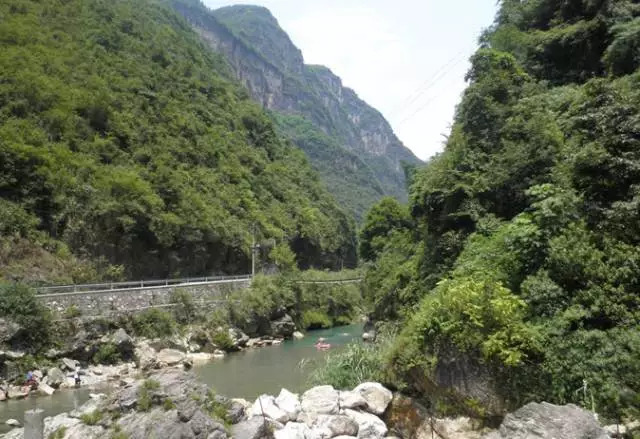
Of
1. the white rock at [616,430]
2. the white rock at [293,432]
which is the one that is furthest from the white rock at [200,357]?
the white rock at [616,430]

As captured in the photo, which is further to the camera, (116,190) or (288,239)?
(288,239)

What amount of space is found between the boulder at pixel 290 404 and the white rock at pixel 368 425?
1096mm

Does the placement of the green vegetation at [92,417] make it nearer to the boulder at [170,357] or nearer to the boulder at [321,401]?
the boulder at [321,401]

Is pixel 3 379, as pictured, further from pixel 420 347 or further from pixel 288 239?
pixel 288 239

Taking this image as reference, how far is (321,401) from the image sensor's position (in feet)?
38.8

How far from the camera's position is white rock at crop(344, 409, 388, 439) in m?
11.2

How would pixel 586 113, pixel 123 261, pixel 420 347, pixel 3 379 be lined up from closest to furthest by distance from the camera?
pixel 420 347 → pixel 586 113 → pixel 3 379 → pixel 123 261

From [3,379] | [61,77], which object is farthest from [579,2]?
[61,77]

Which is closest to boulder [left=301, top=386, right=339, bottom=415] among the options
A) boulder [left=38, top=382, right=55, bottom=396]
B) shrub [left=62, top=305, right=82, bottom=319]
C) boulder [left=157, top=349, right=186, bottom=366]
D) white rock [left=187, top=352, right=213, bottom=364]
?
boulder [left=38, top=382, right=55, bottom=396]

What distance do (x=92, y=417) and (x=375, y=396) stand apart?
6057 mm

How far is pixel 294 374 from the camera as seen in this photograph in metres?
25.3

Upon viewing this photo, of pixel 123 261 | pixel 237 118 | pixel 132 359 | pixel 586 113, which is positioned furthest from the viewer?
pixel 237 118

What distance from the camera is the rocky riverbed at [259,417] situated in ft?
33.4

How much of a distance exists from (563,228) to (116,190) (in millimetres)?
36345
